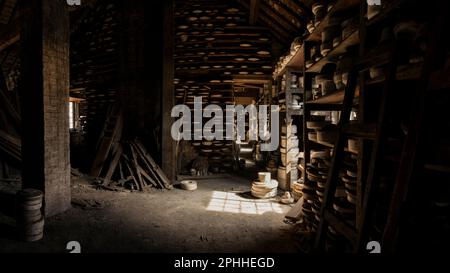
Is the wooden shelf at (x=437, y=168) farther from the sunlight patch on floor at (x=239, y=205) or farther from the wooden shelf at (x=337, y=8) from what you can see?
the sunlight patch on floor at (x=239, y=205)

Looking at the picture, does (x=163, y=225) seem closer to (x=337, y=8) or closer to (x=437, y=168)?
(x=437, y=168)

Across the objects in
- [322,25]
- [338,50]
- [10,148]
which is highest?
[322,25]

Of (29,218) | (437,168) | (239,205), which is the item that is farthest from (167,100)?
(437,168)

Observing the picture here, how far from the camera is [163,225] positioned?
4.85 m

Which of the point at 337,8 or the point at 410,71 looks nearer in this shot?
the point at 410,71

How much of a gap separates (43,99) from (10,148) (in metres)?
3.32

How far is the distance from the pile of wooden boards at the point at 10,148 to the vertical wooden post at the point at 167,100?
3759 millimetres

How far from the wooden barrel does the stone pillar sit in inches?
36.6

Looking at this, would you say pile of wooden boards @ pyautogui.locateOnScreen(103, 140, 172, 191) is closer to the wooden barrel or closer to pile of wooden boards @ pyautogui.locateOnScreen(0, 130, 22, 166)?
pile of wooden boards @ pyautogui.locateOnScreen(0, 130, 22, 166)

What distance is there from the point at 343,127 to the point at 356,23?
134cm

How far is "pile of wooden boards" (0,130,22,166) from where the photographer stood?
7.07m

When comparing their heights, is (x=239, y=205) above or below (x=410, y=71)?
below

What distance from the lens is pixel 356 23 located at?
335 centimetres

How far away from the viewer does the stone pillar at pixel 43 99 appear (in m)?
4.95
